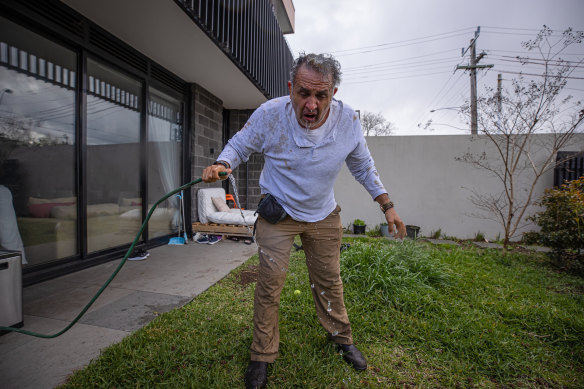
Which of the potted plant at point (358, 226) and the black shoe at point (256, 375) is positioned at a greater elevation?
the potted plant at point (358, 226)

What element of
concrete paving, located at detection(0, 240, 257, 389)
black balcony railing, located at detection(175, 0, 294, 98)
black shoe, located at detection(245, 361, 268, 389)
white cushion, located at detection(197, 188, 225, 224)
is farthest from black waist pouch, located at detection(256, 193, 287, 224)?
white cushion, located at detection(197, 188, 225, 224)

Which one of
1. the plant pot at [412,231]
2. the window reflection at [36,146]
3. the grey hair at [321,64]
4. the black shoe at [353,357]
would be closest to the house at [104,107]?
the window reflection at [36,146]

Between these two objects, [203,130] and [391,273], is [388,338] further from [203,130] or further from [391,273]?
[203,130]

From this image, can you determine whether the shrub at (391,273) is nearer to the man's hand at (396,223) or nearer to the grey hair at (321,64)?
the man's hand at (396,223)

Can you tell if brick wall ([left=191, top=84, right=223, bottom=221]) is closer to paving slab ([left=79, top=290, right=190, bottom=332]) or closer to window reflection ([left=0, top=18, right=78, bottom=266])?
window reflection ([left=0, top=18, right=78, bottom=266])

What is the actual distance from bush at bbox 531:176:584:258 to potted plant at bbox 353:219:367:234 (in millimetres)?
3181

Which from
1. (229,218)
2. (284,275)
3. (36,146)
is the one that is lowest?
(229,218)

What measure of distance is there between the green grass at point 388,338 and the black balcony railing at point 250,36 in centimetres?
308

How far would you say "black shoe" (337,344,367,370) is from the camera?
1.68m

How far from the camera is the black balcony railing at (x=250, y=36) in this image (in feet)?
10.9

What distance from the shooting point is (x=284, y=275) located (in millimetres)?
1565

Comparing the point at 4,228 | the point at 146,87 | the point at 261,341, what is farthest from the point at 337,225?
the point at 146,87

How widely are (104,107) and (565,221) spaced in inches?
262

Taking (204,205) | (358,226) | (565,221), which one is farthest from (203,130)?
(565,221)
